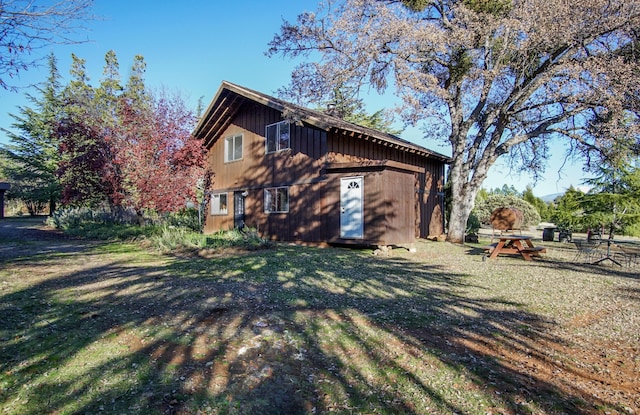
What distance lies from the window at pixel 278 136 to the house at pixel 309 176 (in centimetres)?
4

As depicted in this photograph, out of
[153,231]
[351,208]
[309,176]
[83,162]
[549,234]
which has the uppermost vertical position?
[83,162]

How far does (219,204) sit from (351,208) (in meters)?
8.16

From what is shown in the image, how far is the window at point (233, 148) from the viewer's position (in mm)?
16200

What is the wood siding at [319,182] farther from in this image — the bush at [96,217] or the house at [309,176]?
the bush at [96,217]

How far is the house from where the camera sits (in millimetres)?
11102

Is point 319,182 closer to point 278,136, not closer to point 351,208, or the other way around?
point 351,208

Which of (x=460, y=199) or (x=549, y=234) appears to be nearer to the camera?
(x=460, y=199)

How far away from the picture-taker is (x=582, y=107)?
40.1 ft

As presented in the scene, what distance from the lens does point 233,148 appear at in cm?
1655

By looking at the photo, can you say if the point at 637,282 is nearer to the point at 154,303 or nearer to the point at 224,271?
the point at 224,271

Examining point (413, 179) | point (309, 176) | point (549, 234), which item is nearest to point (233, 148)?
point (309, 176)

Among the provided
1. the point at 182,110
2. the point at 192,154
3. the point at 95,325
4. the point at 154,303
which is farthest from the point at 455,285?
the point at 182,110

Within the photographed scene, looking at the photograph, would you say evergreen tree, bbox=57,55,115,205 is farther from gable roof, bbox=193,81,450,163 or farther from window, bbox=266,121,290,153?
window, bbox=266,121,290,153

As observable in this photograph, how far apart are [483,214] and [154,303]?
2458 cm
